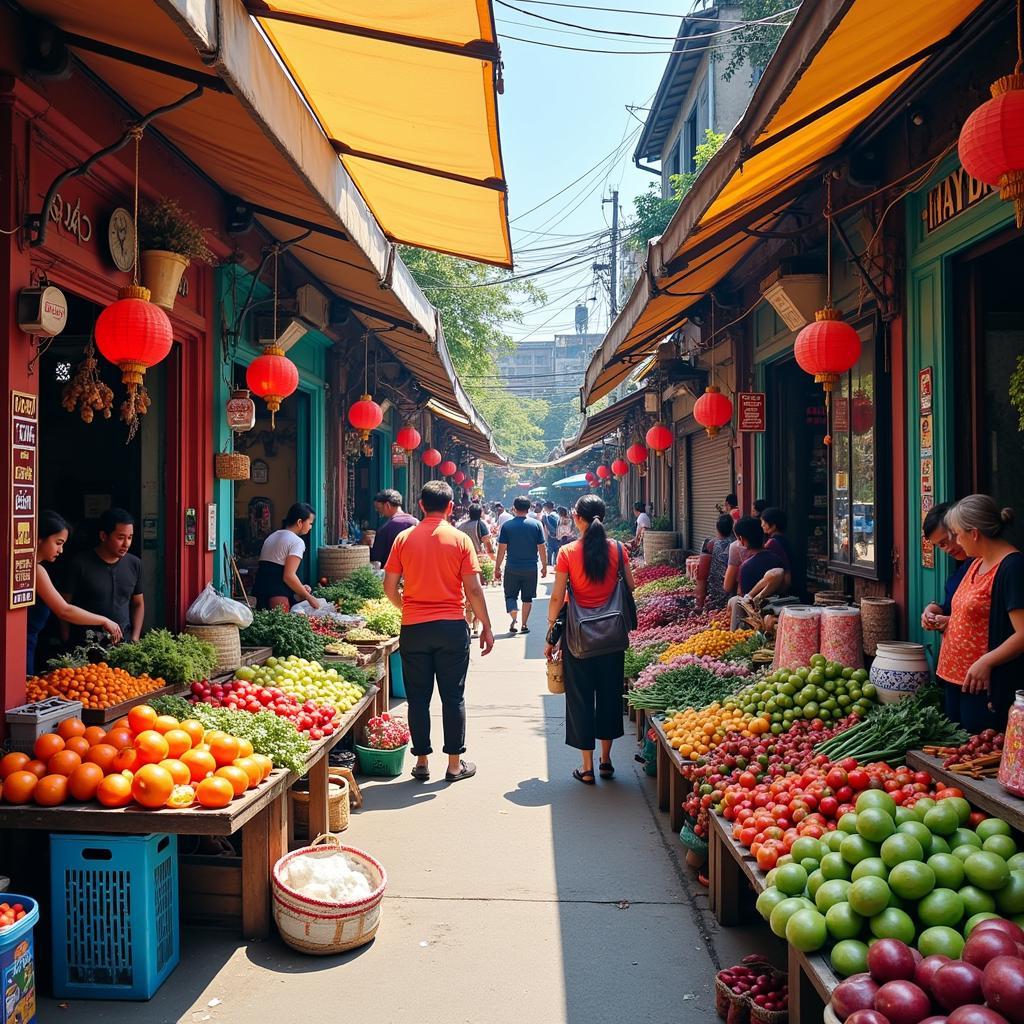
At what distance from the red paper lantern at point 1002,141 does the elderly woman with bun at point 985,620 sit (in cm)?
154

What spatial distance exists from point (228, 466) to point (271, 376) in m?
0.86

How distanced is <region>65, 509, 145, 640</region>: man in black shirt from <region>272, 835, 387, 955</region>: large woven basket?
8.05 ft

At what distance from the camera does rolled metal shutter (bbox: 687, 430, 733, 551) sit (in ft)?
40.1

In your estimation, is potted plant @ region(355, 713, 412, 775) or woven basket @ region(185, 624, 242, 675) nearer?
woven basket @ region(185, 624, 242, 675)

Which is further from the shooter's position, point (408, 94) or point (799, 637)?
point (799, 637)

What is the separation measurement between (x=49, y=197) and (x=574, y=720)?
4.92 m

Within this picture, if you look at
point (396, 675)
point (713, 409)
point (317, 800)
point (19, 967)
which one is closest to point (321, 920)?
point (19, 967)

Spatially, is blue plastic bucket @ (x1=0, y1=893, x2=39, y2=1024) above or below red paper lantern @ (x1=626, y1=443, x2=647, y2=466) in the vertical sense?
below

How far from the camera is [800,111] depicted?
187 inches

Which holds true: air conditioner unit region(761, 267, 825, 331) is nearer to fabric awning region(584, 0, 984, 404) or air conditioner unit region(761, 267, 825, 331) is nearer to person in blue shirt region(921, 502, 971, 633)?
fabric awning region(584, 0, 984, 404)

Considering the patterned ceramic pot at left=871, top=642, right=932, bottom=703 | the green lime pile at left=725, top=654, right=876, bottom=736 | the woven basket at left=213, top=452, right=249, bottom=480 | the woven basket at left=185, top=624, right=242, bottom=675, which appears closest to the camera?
the patterned ceramic pot at left=871, top=642, right=932, bottom=703

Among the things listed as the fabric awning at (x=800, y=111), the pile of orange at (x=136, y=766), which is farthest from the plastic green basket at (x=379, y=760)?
the fabric awning at (x=800, y=111)

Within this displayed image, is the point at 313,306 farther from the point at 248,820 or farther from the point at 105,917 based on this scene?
the point at 105,917

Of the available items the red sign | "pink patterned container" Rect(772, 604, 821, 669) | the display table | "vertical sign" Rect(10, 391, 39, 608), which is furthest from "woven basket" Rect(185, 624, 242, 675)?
the red sign
